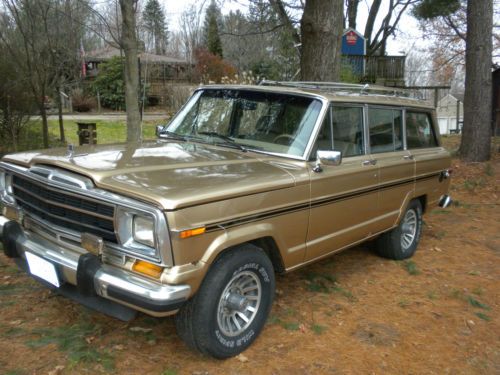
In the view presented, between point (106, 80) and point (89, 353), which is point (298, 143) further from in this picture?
point (106, 80)

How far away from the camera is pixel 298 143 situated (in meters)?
3.96

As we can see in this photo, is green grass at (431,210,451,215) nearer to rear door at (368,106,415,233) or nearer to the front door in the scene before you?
rear door at (368,106,415,233)

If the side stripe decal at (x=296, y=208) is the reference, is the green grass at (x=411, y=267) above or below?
below

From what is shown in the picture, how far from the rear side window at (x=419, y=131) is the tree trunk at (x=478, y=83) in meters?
5.25

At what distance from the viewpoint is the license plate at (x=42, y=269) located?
310 centimetres

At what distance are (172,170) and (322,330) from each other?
1.80 metres

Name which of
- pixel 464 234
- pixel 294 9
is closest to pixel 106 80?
pixel 294 9

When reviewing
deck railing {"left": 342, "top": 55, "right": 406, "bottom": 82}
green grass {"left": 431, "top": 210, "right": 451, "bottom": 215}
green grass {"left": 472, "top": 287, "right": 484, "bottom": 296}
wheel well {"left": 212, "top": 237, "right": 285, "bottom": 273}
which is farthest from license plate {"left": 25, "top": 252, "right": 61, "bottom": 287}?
deck railing {"left": 342, "top": 55, "right": 406, "bottom": 82}

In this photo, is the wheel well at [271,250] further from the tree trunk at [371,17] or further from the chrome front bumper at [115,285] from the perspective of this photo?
the tree trunk at [371,17]

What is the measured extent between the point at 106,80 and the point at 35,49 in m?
23.0

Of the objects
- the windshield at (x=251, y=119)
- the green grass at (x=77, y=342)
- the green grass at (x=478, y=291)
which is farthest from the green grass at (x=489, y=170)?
the green grass at (x=77, y=342)

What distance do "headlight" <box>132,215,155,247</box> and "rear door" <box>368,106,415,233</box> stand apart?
106 inches

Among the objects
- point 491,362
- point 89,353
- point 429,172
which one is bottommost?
point 491,362

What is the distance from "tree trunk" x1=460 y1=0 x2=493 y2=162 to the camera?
10234mm
